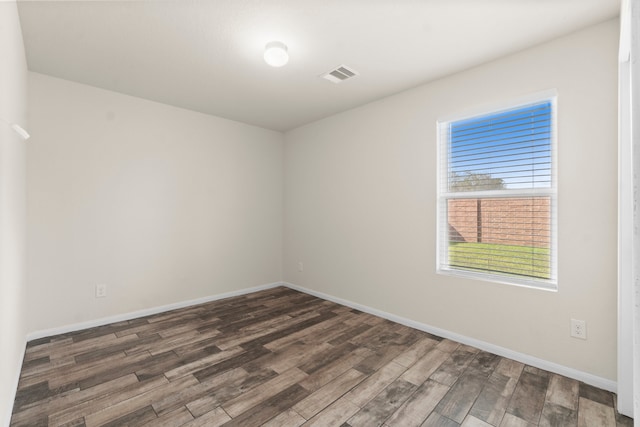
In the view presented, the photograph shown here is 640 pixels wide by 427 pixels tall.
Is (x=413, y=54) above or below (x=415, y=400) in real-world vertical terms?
above

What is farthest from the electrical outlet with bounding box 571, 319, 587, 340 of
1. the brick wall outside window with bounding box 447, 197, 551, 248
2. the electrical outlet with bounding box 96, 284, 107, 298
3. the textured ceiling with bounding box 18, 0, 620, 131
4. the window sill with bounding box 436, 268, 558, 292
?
the electrical outlet with bounding box 96, 284, 107, 298

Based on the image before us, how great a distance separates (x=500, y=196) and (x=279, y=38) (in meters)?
2.22

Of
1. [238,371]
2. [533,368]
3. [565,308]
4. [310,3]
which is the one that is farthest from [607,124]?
[238,371]

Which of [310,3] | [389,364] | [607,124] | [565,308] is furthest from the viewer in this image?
[389,364]

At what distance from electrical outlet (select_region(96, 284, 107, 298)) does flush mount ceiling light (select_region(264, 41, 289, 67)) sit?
2834 millimetres

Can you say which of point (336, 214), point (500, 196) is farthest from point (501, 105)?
point (336, 214)

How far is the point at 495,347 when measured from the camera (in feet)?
8.52

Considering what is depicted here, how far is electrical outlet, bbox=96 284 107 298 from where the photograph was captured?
3186mm

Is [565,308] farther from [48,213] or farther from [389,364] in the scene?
[48,213]

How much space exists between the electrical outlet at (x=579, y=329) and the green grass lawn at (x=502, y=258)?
13.9 inches

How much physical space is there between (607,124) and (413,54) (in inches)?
57.5

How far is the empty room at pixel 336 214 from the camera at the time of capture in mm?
1956

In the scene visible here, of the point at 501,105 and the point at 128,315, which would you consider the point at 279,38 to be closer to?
the point at 501,105

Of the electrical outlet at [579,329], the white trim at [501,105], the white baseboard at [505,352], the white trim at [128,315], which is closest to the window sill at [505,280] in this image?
the electrical outlet at [579,329]
